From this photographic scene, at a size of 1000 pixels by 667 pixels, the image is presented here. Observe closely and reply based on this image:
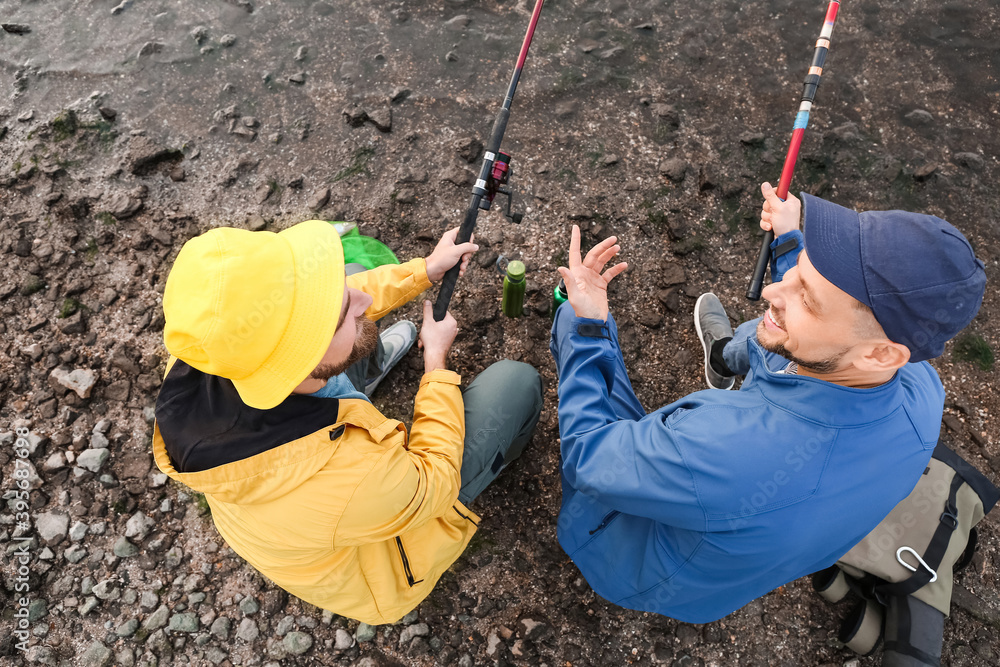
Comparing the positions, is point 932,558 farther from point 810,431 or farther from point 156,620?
point 156,620

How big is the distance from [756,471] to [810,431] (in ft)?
0.81

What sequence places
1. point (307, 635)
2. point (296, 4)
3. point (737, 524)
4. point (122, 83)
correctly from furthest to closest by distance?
point (296, 4) < point (122, 83) < point (307, 635) < point (737, 524)

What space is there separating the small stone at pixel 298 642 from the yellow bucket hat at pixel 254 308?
1.76 meters

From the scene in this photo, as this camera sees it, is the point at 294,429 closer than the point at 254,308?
No

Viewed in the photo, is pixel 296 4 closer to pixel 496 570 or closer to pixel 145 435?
pixel 145 435

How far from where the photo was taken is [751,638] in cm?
297

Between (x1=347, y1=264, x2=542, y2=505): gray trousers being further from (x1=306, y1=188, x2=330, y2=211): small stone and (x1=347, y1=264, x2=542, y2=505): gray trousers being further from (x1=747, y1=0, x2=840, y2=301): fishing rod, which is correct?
(x1=306, y1=188, x2=330, y2=211): small stone

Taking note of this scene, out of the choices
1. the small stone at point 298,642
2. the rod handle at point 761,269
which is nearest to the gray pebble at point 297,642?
the small stone at point 298,642

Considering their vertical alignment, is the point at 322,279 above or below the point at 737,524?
above

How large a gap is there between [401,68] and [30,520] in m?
3.77

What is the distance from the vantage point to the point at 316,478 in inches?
75.7

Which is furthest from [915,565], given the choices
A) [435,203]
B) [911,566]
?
[435,203]

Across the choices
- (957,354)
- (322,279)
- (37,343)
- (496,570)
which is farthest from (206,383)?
(957,354)
